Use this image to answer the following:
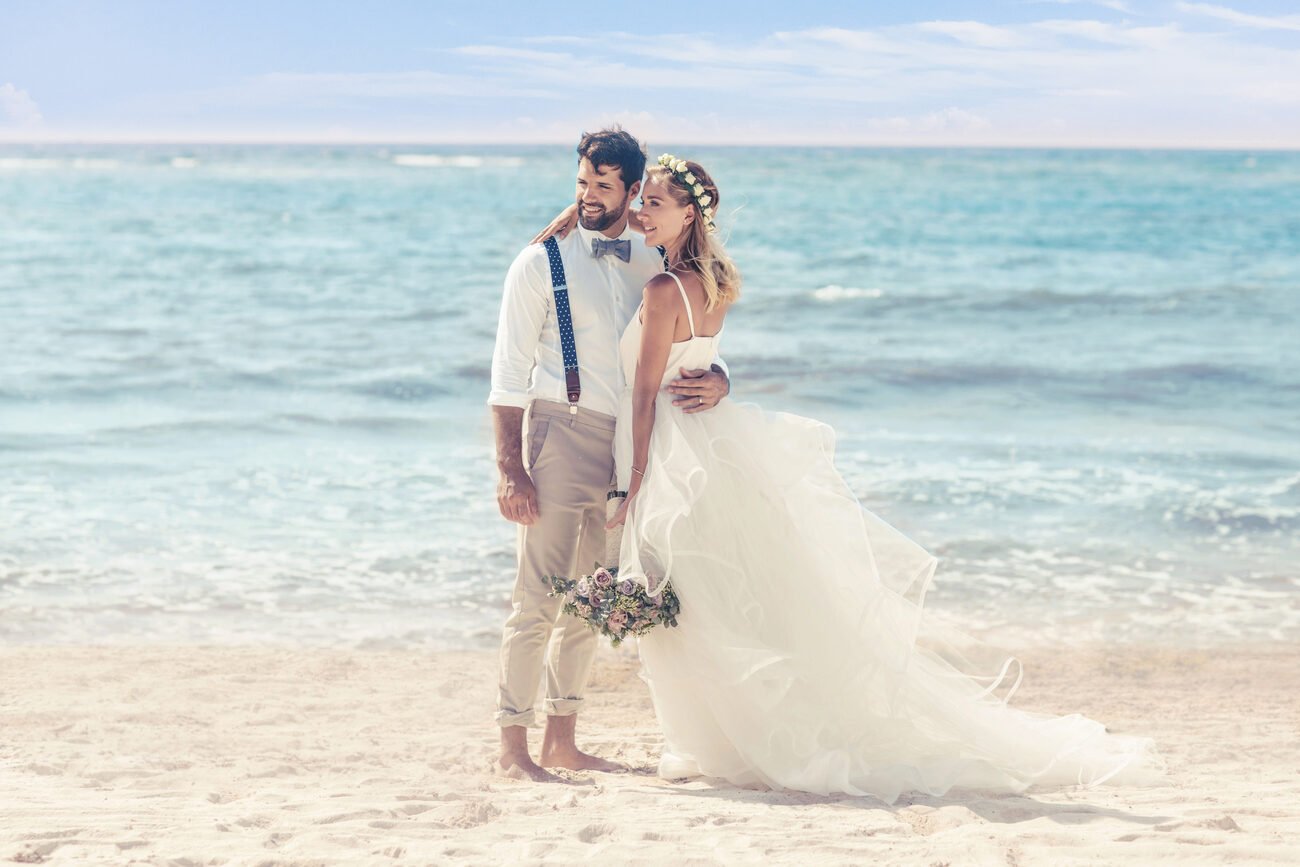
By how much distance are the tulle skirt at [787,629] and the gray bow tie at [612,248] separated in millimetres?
529

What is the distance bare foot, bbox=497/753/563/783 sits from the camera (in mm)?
4242

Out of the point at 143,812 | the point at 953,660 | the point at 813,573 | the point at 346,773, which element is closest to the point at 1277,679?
the point at 953,660

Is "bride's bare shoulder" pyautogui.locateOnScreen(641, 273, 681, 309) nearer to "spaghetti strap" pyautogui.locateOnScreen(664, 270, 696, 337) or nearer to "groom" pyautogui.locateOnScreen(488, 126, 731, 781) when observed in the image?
"spaghetti strap" pyautogui.locateOnScreen(664, 270, 696, 337)

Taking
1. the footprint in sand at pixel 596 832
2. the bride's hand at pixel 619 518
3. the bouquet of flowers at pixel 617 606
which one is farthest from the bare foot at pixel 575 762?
the bride's hand at pixel 619 518

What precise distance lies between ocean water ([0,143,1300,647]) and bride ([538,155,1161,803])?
2.50 metres

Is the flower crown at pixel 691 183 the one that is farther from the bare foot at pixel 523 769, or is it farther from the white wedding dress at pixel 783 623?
the bare foot at pixel 523 769

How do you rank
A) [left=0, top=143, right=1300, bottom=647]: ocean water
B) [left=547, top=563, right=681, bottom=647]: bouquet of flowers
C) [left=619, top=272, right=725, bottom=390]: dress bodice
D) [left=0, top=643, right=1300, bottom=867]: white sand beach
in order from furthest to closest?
[left=0, top=143, right=1300, bottom=647]: ocean water
[left=619, top=272, right=725, bottom=390]: dress bodice
[left=547, top=563, right=681, bottom=647]: bouquet of flowers
[left=0, top=643, right=1300, bottom=867]: white sand beach

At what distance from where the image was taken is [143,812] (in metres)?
3.69

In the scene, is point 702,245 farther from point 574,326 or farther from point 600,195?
point 574,326

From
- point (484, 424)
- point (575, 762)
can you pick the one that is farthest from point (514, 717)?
point (484, 424)

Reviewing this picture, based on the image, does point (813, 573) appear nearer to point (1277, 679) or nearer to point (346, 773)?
point (346, 773)

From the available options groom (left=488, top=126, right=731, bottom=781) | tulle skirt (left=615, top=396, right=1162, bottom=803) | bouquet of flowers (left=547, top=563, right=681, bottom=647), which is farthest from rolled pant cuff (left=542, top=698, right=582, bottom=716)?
bouquet of flowers (left=547, top=563, right=681, bottom=647)

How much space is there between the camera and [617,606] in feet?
12.7

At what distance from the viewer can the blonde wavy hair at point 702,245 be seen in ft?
12.9
